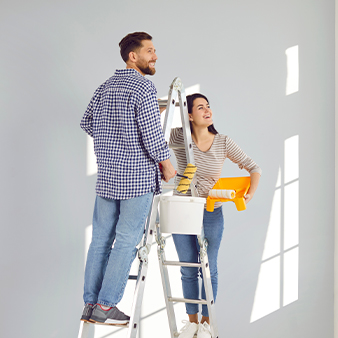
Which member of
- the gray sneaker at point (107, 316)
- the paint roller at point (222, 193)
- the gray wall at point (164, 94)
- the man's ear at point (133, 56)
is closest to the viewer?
the gray sneaker at point (107, 316)

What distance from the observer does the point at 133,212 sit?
1739 millimetres

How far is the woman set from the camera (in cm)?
223

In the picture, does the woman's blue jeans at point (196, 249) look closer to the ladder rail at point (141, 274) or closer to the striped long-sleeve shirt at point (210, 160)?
the striped long-sleeve shirt at point (210, 160)

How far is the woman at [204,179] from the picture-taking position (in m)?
2.23

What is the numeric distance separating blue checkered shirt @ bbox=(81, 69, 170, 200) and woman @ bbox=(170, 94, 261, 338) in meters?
0.53

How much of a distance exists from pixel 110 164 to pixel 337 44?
1925 mm

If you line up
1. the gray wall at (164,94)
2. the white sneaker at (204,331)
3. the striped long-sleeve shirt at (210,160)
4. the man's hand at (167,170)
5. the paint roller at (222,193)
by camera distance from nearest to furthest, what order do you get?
the man's hand at (167,170) → the paint roller at (222,193) → the white sneaker at (204,331) → the striped long-sleeve shirt at (210,160) → the gray wall at (164,94)

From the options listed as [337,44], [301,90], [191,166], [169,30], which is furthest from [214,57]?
[191,166]

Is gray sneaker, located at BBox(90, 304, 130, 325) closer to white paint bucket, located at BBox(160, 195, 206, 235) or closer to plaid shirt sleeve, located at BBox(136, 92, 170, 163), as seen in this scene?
white paint bucket, located at BBox(160, 195, 206, 235)

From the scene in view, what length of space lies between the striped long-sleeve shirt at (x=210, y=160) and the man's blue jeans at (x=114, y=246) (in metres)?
0.53

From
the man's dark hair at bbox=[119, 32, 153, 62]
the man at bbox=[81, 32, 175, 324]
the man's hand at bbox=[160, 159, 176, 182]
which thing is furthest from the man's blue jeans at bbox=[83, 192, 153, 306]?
the man's dark hair at bbox=[119, 32, 153, 62]

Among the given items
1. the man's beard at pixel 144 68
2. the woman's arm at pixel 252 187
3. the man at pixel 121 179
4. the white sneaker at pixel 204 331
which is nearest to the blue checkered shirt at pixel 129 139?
the man at pixel 121 179

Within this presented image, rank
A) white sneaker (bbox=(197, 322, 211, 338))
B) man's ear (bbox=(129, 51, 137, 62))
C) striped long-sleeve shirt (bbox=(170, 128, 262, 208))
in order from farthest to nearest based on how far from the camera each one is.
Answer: striped long-sleeve shirt (bbox=(170, 128, 262, 208))
white sneaker (bbox=(197, 322, 211, 338))
man's ear (bbox=(129, 51, 137, 62))

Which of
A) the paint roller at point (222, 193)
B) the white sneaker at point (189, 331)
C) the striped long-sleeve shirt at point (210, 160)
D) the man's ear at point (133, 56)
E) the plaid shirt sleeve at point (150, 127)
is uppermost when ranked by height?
the man's ear at point (133, 56)
